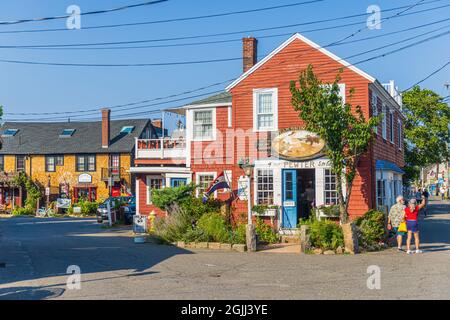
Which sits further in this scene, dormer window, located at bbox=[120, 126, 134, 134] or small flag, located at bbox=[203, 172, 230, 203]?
dormer window, located at bbox=[120, 126, 134, 134]

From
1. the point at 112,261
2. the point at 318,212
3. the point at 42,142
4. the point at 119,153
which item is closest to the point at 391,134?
the point at 318,212

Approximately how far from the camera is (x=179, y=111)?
28.2 meters

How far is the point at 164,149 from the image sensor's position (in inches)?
1066

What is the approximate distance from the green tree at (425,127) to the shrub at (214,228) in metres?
28.8

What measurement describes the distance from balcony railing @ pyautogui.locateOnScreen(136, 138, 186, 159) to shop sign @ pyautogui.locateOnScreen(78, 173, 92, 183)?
2196cm

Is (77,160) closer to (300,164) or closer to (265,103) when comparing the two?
(265,103)

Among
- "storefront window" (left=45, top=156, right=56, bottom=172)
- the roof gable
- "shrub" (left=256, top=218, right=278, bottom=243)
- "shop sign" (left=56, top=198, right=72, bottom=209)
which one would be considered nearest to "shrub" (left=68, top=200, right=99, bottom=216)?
"shop sign" (left=56, top=198, right=72, bottom=209)

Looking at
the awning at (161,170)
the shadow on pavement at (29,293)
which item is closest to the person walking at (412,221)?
the awning at (161,170)

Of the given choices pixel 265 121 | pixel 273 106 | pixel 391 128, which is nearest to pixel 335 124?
pixel 273 106

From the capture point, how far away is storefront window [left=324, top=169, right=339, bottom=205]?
20359 mm

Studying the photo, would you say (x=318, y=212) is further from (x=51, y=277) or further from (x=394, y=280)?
(x=51, y=277)

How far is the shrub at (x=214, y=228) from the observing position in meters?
18.6

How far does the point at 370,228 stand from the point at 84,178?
35.3m

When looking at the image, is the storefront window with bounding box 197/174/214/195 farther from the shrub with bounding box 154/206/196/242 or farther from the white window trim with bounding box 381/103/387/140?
the white window trim with bounding box 381/103/387/140
